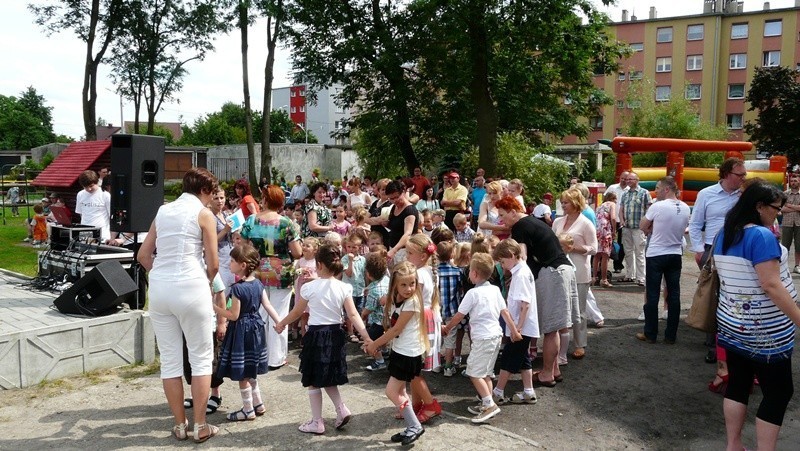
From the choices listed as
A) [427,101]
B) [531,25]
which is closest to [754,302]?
[531,25]

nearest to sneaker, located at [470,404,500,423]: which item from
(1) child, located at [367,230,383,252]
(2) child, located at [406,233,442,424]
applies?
(2) child, located at [406,233,442,424]

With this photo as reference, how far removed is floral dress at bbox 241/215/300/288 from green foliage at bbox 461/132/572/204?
13736 millimetres

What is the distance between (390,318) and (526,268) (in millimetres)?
1293

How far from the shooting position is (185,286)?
426cm

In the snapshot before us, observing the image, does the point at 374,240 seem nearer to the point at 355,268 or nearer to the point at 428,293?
the point at 355,268

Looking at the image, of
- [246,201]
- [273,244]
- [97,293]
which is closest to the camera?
[273,244]

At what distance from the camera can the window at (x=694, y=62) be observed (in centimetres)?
5534

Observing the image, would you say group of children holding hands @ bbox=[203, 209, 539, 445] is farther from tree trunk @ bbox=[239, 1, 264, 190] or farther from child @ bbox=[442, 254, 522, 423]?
tree trunk @ bbox=[239, 1, 264, 190]

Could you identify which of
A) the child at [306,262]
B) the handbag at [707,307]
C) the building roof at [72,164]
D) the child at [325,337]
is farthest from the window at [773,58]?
the child at [325,337]

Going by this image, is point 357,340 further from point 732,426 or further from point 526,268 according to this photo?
point 732,426

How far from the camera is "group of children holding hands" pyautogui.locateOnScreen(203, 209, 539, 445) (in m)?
4.49

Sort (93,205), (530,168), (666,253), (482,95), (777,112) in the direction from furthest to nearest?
(777,112)
(530,168)
(482,95)
(93,205)
(666,253)

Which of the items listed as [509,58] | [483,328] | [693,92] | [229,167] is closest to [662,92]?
[693,92]

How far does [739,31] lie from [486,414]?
197 feet
